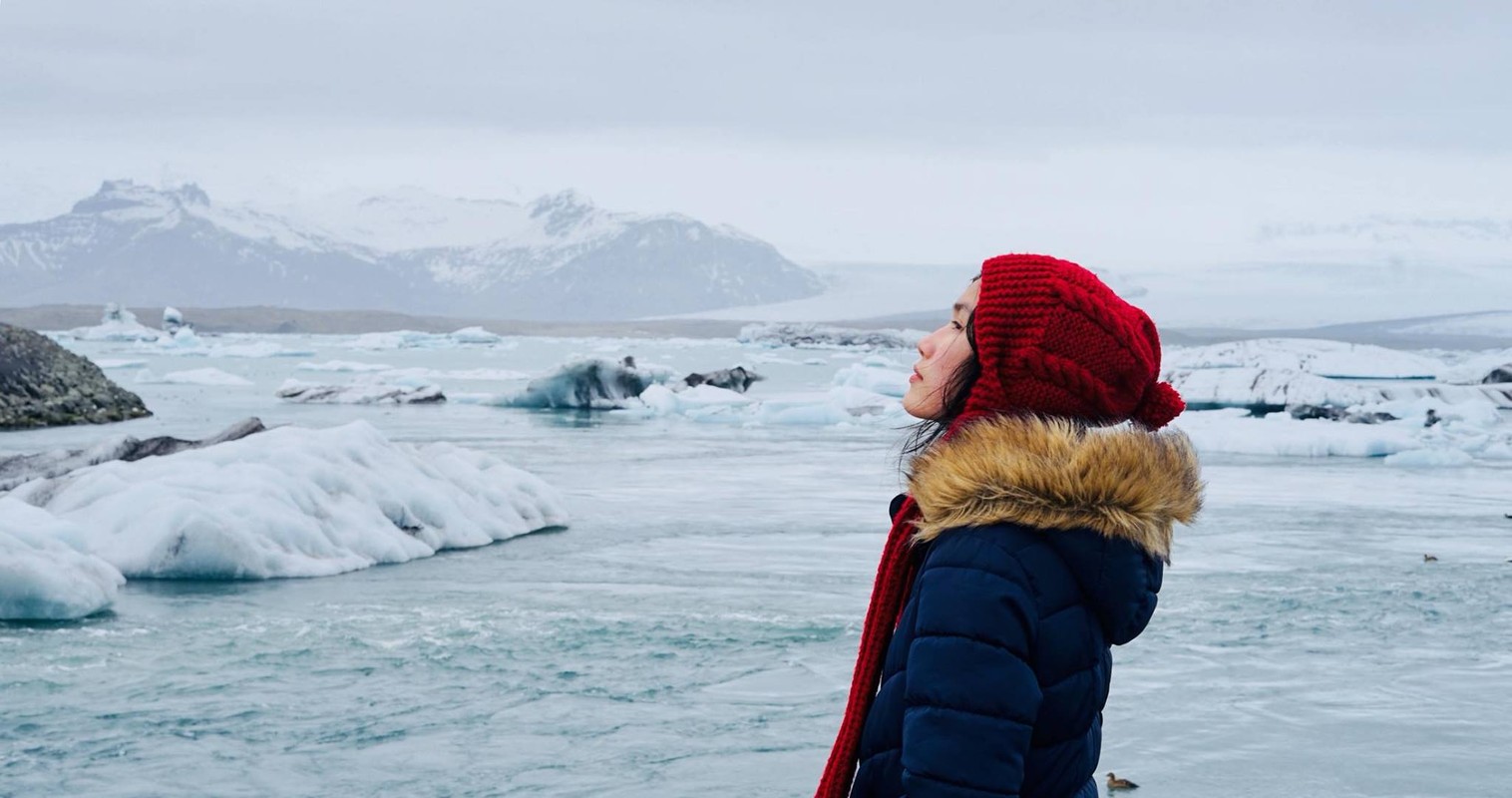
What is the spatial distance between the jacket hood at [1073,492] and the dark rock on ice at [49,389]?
16.8 metres

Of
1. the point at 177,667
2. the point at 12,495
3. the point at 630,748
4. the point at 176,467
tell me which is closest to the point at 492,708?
the point at 630,748

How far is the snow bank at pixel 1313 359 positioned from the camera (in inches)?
1152

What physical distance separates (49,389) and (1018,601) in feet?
60.5

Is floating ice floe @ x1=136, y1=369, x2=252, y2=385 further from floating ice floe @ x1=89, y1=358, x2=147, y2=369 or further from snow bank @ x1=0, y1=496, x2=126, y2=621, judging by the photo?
snow bank @ x1=0, y1=496, x2=126, y2=621

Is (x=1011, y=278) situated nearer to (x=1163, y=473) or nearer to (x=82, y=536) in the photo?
(x=1163, y=473)

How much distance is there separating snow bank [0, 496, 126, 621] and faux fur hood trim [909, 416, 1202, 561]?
503 cm

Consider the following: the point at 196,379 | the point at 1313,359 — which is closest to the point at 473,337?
the point at 196,379

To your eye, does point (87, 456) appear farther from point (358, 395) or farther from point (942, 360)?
point (358, 395)

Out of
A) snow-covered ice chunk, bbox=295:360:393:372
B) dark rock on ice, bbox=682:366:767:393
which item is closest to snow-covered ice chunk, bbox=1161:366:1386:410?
dark rock on ice, bbox=682:366:767:393

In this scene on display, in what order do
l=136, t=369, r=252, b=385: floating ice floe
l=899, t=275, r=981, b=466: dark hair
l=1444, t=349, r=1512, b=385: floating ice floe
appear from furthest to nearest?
1. l=136, t=369, r=252, b=385: floating ice floe
2. l=1444, t=349, r=1512, b=385: floating ice floe
3. l=899, t=275, r=981, b=466: dark hair

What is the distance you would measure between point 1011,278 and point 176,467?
21.9 ft

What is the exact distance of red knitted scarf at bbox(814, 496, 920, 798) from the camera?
1.83m

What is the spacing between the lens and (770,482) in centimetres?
1209

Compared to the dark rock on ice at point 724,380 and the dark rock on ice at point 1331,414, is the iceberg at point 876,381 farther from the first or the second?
the dark rock on ice at point 1331,414
